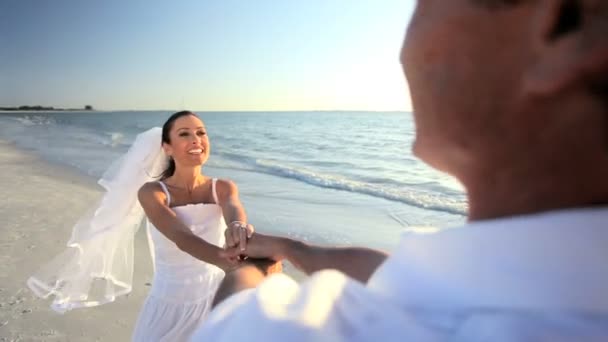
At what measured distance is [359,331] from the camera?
0.55 m

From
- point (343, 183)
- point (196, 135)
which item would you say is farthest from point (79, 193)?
point (196, 135)

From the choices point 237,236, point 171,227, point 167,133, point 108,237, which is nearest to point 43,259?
point 108,237

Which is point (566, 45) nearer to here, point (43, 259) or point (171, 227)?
point (171, 227)

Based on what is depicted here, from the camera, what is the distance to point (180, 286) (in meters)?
A: 3.29

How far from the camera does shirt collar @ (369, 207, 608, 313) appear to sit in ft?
1.56

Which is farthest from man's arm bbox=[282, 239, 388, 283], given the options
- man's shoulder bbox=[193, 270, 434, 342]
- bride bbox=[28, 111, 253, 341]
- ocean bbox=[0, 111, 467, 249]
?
ocean bbox=[0, 111, 467, 249]

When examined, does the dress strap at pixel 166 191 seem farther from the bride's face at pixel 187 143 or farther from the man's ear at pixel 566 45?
the man's ear at pixel 566 45

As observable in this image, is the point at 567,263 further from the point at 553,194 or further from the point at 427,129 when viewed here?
the point at 427,129

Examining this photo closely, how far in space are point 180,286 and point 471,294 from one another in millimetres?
3048

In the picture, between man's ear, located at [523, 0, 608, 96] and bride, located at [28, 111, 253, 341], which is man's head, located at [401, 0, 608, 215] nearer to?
man's ear, located at [523, 0, 608, 96]

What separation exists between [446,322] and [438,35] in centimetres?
38

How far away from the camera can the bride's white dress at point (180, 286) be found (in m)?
3.20

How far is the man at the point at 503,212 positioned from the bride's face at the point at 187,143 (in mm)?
2890

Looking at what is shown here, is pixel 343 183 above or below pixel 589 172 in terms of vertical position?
below
